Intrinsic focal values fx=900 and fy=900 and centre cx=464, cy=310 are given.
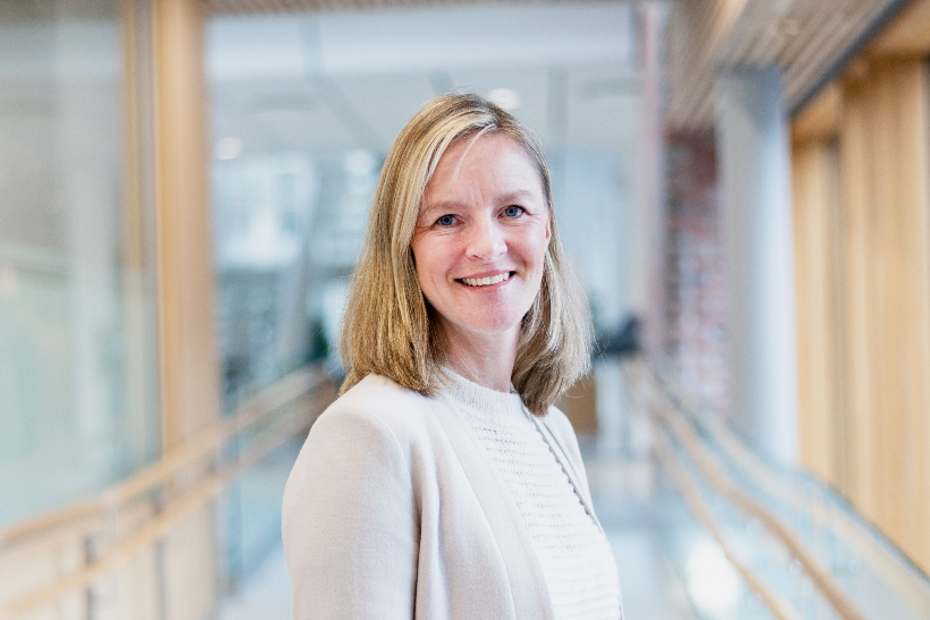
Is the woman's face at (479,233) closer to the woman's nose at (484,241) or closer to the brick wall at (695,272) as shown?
the woman's nose at (484,241)

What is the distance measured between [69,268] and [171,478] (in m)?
1.34

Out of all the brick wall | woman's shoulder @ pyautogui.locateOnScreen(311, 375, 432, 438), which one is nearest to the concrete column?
the brick wall

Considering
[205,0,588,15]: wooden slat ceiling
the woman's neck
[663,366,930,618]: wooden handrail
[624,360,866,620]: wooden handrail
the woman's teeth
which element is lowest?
[624,360,866,620]: wooden handrail

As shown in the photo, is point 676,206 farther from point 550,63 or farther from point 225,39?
point 225,39

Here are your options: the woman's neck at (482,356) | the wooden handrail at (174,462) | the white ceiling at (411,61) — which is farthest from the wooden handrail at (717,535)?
the white ceiling at (411,61)

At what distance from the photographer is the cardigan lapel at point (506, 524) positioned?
1.08 meters

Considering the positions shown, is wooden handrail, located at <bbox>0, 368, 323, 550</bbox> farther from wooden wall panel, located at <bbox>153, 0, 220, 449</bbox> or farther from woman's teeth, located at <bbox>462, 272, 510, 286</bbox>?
woman's teeth, located at <bbox>462, 272, 510, 286</bbox>

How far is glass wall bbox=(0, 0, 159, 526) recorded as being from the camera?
10.5ft

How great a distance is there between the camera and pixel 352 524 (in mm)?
970

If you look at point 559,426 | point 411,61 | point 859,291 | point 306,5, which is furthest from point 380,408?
point 411,61

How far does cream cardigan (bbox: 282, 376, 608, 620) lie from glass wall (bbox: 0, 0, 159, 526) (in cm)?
256

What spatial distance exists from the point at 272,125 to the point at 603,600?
9931 mm

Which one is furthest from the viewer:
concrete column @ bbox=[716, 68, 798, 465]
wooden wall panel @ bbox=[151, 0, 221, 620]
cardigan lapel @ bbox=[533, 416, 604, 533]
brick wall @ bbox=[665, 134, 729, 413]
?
brick wall @ bbox=[665, 134, 729, 413]

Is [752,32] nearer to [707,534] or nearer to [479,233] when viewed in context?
[707,534]
